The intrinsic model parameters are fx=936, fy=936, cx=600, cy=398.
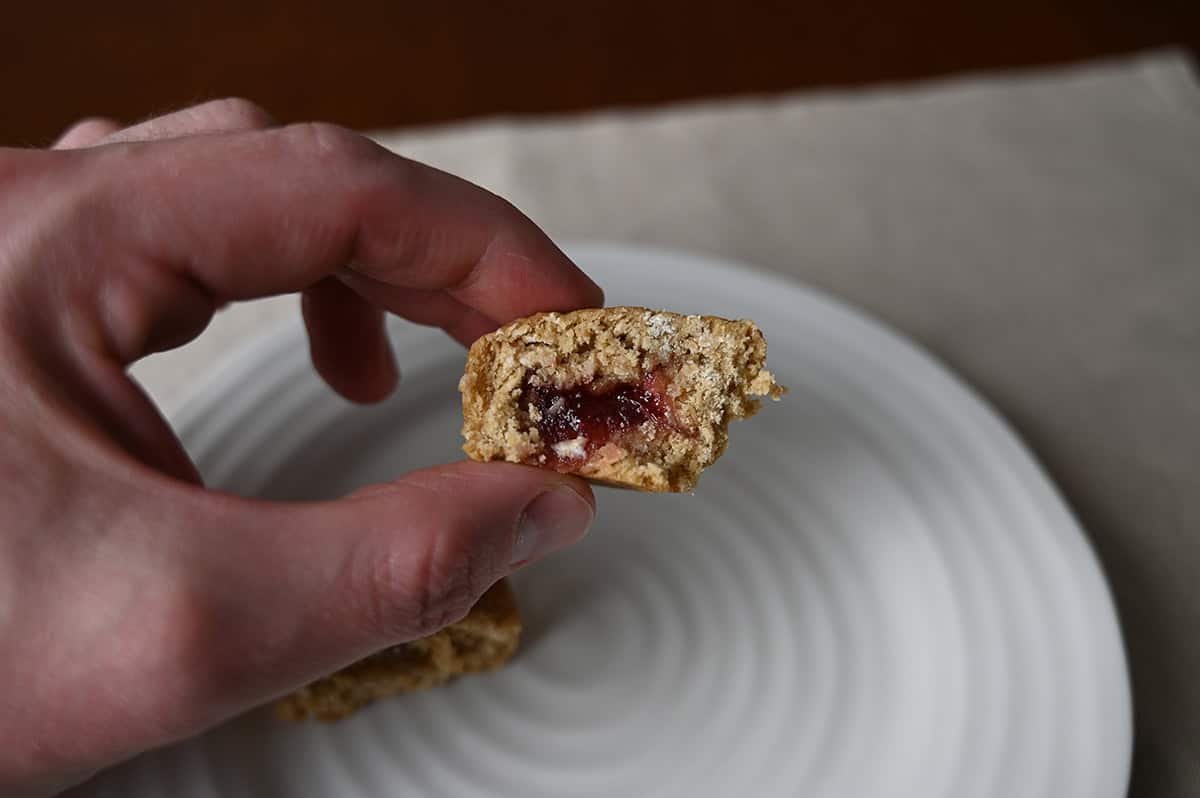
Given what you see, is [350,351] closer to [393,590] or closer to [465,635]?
[465,635]

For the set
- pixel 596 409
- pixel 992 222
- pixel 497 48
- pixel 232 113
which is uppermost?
pixel 497 48

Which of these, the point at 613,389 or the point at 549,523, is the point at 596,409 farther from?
the point at 549,523

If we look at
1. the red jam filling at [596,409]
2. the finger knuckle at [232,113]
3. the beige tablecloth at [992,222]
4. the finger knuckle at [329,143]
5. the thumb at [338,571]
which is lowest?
the thumb at [338,571]

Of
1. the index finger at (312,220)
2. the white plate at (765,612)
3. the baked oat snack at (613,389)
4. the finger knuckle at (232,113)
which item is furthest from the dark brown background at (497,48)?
the baked oat snack at (613,389)

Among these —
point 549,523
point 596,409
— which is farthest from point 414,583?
point 596,409

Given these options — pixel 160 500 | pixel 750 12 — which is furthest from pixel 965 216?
pixel 160 500

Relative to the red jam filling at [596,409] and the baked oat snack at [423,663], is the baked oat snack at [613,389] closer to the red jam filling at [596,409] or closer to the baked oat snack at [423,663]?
the red jam filling at [596,409]
